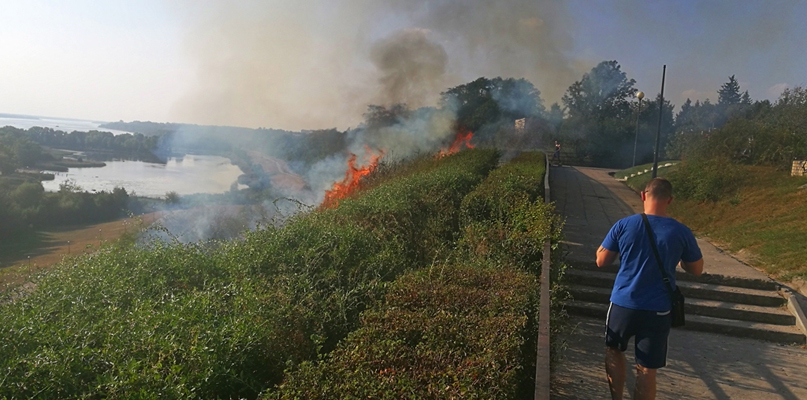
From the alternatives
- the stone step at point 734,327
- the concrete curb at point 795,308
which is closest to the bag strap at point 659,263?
the stone step at point 734,327

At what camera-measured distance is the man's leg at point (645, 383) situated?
10.9 ft

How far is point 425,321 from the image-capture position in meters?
3.16

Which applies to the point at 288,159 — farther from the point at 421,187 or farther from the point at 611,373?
the point at 611,373

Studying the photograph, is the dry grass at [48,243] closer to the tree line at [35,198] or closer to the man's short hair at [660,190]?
the tree line at [35,198]

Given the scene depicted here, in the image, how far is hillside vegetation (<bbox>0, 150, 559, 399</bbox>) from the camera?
2.64 meters

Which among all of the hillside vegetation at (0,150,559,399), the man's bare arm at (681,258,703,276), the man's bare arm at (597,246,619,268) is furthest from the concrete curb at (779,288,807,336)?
the man's bare arm at (597,246,619,268)

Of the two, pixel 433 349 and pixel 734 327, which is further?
pixel 734 327

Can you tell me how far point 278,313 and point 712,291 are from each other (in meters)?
5.50

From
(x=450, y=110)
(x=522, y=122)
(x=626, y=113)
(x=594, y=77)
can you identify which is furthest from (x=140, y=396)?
(x=594, y=77)

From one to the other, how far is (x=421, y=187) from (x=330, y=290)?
4.31 metres

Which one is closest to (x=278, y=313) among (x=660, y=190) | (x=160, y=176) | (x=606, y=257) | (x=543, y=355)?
(x=543, y=355)

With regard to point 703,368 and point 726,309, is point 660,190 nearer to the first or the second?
point 703,368

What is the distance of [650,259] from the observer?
10.6 ft

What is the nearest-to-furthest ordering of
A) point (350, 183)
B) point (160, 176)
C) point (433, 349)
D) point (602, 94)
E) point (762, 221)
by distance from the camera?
point (433, 349)
point (762, 221)
point (350, 183)
point (160, 176)
point (602, 94)
